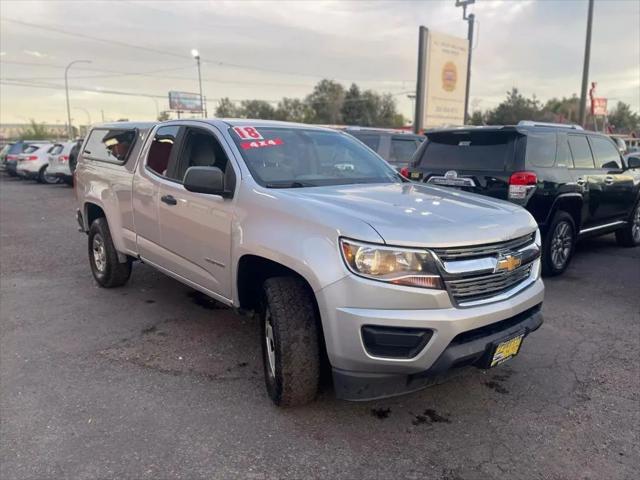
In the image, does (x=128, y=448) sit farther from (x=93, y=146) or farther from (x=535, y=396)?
(x=93, y=146)

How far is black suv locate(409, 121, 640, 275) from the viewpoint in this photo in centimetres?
569

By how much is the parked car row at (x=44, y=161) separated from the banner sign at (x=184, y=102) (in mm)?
35232

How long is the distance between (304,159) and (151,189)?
4.92 ft

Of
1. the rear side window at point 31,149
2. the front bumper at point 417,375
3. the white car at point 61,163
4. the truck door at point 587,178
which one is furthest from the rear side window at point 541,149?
the rear side window at point 31,149

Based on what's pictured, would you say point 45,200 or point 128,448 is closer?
point 128,448

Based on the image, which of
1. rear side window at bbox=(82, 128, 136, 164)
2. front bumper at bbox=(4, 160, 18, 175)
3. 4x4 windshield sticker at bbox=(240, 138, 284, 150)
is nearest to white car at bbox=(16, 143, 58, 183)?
front bumper at bbox=(4, 160, 18, 175)

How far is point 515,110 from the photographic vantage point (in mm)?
46281

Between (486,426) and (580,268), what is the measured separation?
14.8ft

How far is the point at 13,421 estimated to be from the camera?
304cm

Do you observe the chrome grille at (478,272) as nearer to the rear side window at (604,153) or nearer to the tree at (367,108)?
the rear side window at (604,153)

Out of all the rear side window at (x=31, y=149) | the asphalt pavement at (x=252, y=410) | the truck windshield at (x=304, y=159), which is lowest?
the asphalt pavement at (x=252, y=410)

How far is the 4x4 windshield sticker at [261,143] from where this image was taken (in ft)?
12.1

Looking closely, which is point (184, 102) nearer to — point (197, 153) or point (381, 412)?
point (197, 153)

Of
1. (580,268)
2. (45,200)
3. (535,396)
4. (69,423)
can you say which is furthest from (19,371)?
(45,200)
